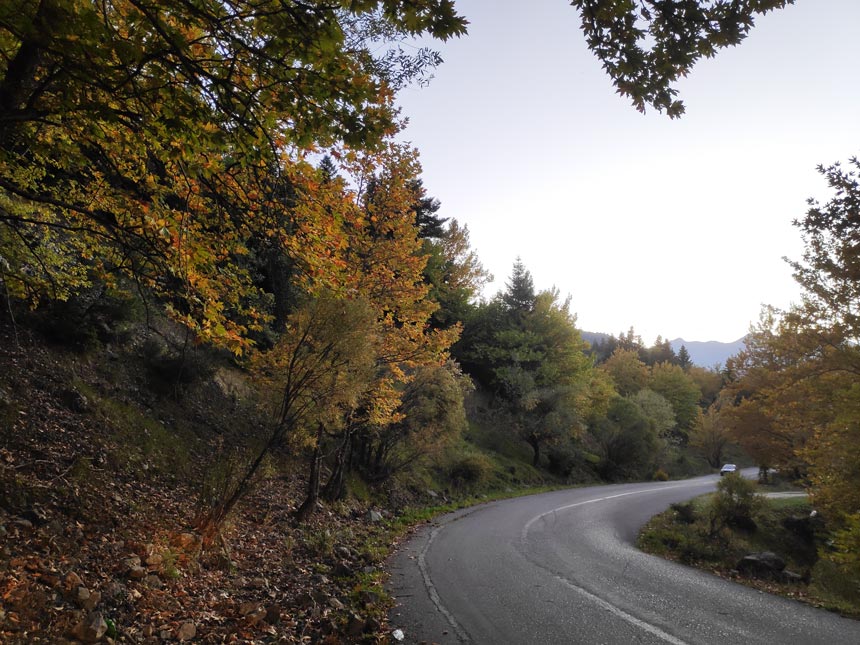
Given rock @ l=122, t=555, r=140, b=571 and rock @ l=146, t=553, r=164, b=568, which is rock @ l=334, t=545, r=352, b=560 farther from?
rock @ l=122, t=555, r=140, b=571

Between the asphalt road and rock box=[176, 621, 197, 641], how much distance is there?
2122 mm

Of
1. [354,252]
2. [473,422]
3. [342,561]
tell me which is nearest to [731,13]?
[342,561]

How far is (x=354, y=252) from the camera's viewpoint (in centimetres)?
1180

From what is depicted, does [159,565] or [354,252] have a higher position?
[354,252]

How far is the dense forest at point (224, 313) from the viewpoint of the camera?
321 cm

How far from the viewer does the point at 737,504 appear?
15.7 m

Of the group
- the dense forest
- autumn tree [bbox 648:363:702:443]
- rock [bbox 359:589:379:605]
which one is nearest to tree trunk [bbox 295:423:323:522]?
the dense forest

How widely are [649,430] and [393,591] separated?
31.0m

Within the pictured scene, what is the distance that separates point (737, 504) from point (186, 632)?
1709 centimetres

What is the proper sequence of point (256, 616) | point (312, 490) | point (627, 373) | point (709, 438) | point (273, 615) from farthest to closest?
point (627, 373) → point (709, 438) → point (312, 490) → point (273, 615) → point (256, 616)

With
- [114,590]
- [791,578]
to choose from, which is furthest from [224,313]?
[791,578]

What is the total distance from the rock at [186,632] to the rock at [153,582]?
0.84 metres

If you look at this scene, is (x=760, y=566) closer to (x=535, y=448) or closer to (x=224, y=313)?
(x=224, y=313)

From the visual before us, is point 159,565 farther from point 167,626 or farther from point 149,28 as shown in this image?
point 149,28
